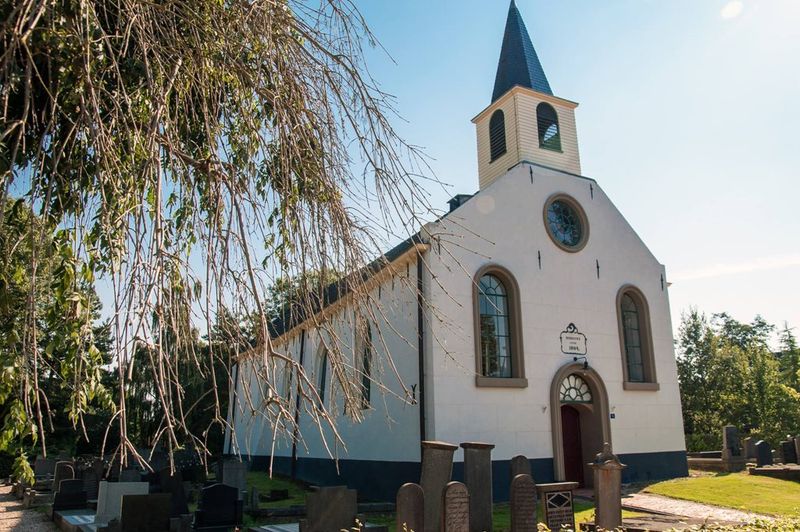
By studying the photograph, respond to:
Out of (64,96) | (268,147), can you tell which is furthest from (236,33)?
(64,96)

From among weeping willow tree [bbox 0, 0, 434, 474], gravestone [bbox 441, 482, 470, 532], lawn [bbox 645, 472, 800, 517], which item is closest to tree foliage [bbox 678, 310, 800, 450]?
lawn [bbox 645, 472, 800, 517]

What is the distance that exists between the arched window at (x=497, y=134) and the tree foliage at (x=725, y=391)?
16.6m

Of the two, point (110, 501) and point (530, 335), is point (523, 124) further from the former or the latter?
point (110, 501)

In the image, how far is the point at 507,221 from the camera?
14.1 meters

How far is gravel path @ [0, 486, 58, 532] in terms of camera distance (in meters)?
11.5

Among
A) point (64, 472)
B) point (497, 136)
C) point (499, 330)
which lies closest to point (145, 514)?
point (499, 330)

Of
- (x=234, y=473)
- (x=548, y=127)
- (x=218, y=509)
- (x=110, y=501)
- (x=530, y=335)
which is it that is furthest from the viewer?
(x=548, y=127)

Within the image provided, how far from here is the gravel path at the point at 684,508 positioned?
10039 millimetres

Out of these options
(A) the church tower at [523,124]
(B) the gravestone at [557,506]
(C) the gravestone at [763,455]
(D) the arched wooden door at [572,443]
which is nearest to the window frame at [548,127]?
(A) the church tower at [523,124]

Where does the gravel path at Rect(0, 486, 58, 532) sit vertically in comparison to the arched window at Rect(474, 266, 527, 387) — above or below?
below

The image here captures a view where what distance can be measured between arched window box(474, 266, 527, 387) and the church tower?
3.76 m

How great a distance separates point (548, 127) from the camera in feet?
54.4

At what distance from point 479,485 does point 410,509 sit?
2119 millimetres

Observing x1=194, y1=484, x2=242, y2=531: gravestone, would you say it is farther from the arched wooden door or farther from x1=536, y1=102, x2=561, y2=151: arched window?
x1=536, y1=102, x2=561, y2=151: arched window
